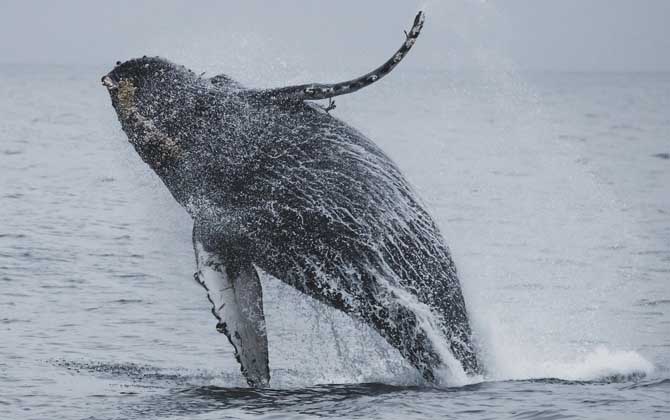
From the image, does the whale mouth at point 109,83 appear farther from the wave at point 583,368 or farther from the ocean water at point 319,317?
the wave at point 583,368

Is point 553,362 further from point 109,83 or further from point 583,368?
point 109,83

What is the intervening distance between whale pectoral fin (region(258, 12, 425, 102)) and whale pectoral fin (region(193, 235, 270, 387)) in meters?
1.82

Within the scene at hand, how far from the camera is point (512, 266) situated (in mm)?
23547

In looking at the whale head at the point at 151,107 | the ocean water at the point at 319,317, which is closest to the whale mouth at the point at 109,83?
the whale head at the point at 151,107

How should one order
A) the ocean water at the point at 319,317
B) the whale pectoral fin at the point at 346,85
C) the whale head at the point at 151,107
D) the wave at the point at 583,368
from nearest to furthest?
the whale pectoral fin at the point at 346,85 → the ocean water at the point at 319,317 → the whale head at the point at 151,107 → the wave at the point at 583,368

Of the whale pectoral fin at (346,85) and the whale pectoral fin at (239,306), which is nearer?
the whale pectoral fin at (346,85)

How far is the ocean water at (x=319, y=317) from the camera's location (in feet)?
44.0

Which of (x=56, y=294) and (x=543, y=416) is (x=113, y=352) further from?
(x=543, y=416)

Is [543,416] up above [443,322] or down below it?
below

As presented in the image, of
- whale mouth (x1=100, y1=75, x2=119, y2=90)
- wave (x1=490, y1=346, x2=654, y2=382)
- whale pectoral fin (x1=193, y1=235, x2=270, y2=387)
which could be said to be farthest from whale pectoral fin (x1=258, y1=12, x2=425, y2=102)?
wave (x1=490, y1=346, x2=654, y2=382)

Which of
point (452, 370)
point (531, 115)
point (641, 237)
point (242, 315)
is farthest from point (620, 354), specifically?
point (531, 115)

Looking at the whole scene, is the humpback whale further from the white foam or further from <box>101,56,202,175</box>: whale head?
the white foam

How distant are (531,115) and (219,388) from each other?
9387cm

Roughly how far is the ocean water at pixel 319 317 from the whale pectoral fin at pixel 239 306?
322 millimetres
